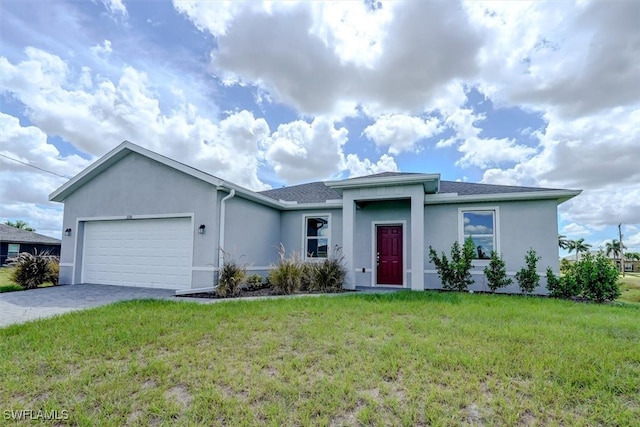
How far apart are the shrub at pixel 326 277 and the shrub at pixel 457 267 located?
293cm

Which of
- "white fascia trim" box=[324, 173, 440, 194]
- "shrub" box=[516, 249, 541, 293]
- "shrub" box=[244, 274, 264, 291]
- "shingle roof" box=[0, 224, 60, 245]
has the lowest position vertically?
"shrub" box=[244, 274, 264, 291]

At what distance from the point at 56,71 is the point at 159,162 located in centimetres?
552

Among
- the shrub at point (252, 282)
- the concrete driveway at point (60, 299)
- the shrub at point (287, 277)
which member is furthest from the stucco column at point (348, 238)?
the concrete driveway at point (60, 299)

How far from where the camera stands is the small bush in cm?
1080

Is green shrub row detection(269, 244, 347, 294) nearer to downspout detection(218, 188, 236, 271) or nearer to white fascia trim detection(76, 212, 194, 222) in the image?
downspout detection(218, 188, 236, 271)

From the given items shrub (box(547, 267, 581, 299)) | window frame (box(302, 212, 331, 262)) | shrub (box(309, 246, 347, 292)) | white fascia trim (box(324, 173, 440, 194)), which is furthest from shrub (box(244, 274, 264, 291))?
shrub (box(547, 267, 581, 299))

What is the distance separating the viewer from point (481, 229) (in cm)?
1019

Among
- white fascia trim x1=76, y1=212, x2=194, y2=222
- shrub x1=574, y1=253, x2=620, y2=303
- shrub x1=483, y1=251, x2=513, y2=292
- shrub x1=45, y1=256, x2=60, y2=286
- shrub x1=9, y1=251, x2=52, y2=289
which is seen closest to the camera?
shrub x1=574, y1=253, x2=620, y2=303

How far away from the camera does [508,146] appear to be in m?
14.3

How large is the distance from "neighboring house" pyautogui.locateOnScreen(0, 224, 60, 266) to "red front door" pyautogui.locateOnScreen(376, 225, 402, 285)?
74.3 feet

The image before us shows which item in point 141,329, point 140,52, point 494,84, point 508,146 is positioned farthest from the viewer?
point 508,146

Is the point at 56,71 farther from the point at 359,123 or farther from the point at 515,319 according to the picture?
the point at 515,319

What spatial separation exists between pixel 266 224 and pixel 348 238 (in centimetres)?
310

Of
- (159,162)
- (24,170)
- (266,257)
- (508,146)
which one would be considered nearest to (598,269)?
(508,146)
